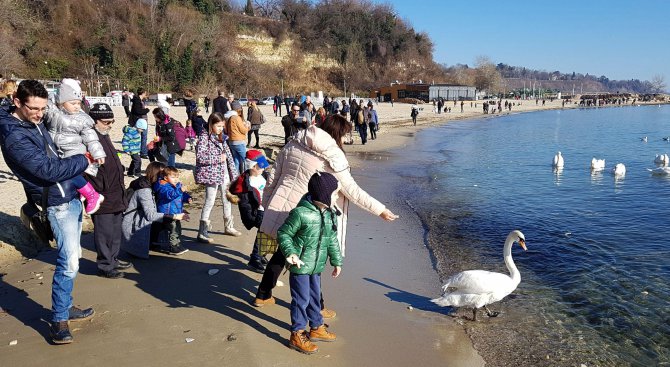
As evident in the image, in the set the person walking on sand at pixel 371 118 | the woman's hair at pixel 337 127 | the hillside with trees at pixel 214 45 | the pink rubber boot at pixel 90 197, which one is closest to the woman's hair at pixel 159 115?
the pink rubber boot at pixel 90 197

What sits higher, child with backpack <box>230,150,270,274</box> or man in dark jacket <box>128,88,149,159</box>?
man in dark jacket <box>128,88,149,159</box>

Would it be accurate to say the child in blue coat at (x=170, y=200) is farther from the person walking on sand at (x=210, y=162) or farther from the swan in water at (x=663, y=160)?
the swan in water at (x=663, y=160)

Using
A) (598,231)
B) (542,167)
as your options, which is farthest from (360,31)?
(598,231)

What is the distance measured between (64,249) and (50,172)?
698 millimetres

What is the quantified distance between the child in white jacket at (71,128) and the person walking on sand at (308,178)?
1588 mm

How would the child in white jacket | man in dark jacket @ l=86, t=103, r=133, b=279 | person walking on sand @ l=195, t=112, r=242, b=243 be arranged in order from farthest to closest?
person walking on sand @ l=195, t=112, r=242, b=243 → man in dark jacket @ l=86, t=103, r=133, b=279 → the child in white jacket

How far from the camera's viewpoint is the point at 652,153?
2380 cm

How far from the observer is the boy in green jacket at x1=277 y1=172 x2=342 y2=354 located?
3.86 metres

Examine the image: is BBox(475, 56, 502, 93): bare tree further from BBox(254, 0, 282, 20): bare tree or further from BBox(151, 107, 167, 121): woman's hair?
BBox(151, 107, 167, 121): woman's hair

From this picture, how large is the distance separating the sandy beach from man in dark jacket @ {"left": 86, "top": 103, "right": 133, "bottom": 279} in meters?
0.25

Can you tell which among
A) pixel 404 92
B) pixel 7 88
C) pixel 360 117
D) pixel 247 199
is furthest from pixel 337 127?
pixel 404 92

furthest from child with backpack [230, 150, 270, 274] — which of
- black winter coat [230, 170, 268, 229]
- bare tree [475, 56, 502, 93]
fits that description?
bare tree [475, 56, 502, 93]

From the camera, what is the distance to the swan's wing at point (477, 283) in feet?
16.6

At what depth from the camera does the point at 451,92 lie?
83.6 m
